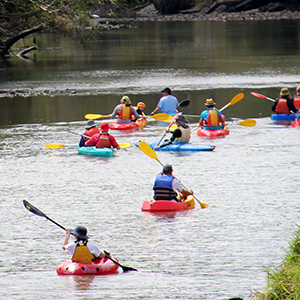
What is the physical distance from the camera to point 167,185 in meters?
11.1

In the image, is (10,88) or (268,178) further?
(10,88)

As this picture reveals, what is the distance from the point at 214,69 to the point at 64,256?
2613cm

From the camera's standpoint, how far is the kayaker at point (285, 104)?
65.0ft

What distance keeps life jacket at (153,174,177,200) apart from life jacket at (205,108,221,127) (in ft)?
22.6

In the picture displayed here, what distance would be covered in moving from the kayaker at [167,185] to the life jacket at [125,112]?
8006 millimetres

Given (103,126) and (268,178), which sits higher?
(103,126)

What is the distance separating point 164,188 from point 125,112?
828cm

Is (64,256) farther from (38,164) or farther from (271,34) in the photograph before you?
(271,34)

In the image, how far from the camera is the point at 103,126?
1541 centimetres

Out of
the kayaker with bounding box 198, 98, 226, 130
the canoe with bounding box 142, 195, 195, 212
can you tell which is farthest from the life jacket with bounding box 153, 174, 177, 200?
the kayaker with bounding box 198, 98, 226, 130

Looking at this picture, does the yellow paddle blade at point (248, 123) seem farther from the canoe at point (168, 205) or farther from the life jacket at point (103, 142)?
the canoe at point (168, 205)

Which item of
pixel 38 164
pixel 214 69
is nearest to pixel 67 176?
pixel 38 164

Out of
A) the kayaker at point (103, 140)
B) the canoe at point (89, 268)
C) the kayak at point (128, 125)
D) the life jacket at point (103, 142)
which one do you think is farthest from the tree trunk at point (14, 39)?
the canoe at point (89, 268)

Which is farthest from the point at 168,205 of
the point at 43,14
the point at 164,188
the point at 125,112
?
the point at 43,14
